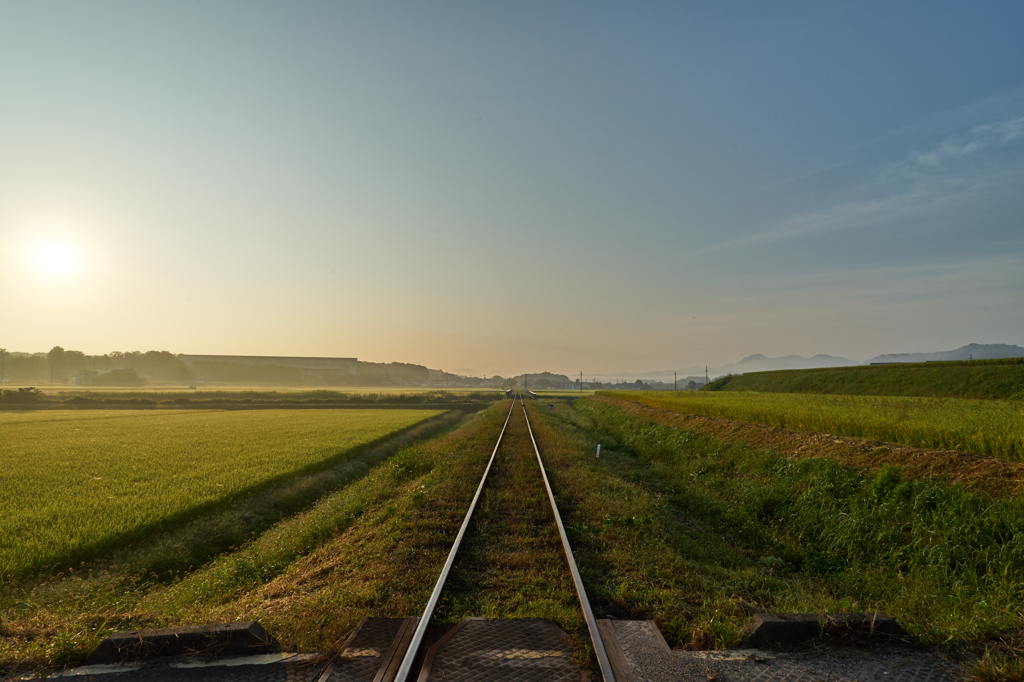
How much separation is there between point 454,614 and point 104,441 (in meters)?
23.3

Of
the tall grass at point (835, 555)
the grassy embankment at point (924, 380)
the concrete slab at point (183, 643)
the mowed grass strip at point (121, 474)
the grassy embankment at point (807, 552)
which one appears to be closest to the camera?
the concrete slab at point (183, 643)

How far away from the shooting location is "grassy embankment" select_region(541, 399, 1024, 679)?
190 inches

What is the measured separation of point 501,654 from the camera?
13.4 ft

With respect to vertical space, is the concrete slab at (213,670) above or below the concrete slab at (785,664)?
below

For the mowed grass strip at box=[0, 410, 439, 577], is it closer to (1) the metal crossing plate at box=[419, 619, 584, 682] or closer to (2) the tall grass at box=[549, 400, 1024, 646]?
(1) the metal crossing plate at box=[419, 619, 584, 682]

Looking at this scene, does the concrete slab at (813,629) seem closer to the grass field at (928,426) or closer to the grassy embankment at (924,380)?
the grass field at (928,426)

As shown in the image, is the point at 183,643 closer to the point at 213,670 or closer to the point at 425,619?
the point at 213,670

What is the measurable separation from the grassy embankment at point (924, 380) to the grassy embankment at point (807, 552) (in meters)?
22.1

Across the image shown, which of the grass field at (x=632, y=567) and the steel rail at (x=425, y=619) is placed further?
the grass field at (x=632, y=567)

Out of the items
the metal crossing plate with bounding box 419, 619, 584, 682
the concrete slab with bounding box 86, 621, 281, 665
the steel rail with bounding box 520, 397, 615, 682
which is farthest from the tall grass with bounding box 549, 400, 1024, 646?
the concrete slab with bounding box 86, 621, 281, 665

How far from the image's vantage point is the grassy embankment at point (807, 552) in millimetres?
4820

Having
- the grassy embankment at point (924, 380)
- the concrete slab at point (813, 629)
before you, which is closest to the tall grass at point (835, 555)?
the concrete slab at point (813, 629)

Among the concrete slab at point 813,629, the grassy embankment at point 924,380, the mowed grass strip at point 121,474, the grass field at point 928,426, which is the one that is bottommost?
the mowed grass strip at point 121,474

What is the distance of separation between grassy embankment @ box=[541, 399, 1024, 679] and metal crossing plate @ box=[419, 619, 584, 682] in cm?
104
